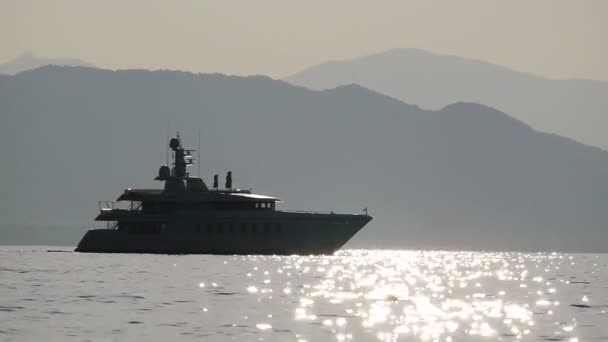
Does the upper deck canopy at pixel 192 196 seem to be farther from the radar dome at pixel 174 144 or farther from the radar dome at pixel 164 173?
the radar dome at pixel 174 144

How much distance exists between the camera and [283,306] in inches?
2761

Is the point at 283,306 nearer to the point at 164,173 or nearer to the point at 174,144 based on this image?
the point at 164,173

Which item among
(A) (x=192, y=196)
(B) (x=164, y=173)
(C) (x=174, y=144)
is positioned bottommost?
(A) (x=192, y=196)

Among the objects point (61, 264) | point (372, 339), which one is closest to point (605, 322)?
point (372, 339)

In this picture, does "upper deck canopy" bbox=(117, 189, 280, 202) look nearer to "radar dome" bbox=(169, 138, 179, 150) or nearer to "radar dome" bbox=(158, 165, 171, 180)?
"radar dome" bbox=(158, 165, 171, 180)

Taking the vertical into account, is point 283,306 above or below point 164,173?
Result: below

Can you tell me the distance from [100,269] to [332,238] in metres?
43.2

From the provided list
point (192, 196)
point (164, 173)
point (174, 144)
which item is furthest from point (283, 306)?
point (174, 144)

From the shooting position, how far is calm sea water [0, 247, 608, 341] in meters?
56.8

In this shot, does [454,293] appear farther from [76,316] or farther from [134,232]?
[134,232]

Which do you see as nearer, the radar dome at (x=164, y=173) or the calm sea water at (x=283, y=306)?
the calm sea water at (x=283, y=306)

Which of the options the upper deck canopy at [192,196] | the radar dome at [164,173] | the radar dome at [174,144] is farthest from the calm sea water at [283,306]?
the radar dome at [174,144]

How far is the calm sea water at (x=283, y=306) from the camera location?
56781 mm

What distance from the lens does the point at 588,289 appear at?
9300cm
